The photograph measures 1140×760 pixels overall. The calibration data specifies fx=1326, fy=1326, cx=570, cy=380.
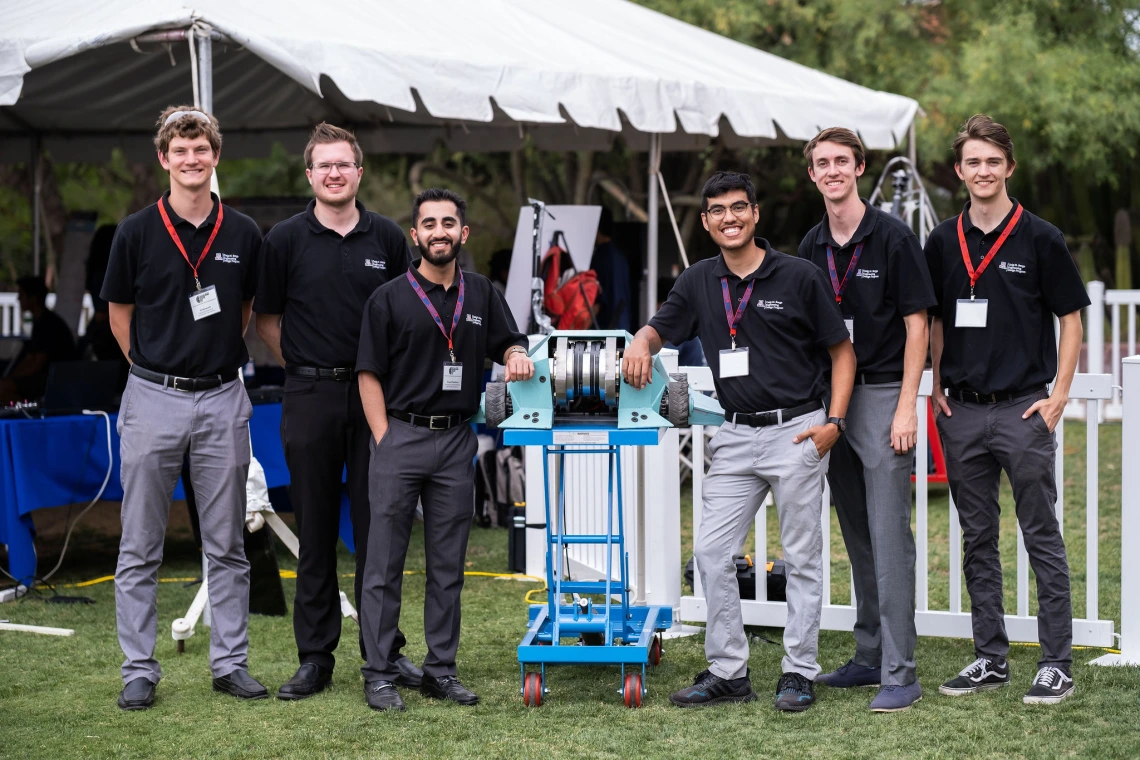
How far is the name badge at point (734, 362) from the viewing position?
4.44m

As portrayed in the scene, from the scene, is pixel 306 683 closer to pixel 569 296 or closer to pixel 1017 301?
pixel 1017 301

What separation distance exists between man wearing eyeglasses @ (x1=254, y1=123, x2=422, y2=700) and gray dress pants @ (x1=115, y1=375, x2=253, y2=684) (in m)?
0.21

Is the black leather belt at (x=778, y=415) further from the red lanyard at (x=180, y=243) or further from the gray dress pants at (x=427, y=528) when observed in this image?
the red lanyard at (x=180, y=243)

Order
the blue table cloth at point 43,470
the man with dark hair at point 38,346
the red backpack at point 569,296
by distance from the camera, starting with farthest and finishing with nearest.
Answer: the man with dark hair at point 38,346 < the red backpack at point 569,296 < the blue table cloth at point 43,470

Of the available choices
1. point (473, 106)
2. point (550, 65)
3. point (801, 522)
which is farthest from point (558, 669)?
point (550, 65)

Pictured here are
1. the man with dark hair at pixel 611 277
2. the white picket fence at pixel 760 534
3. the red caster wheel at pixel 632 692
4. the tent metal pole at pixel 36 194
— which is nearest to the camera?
the red caster wheel at pixel 632 692

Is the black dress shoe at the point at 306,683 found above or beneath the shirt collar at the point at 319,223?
beneath

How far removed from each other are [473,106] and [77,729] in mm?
4175

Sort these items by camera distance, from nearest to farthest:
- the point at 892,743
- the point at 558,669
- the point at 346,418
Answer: the point at 892,743 → the point at 346,418 → the point at 558,669

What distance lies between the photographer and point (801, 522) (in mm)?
4465

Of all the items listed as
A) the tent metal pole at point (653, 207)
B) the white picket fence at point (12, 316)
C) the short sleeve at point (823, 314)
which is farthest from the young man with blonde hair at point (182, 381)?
the white picket fence at point (12, 316)

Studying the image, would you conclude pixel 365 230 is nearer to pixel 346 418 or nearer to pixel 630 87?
pixel 346 418

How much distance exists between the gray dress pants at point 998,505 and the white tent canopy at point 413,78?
373cm

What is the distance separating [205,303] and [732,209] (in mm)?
1849
